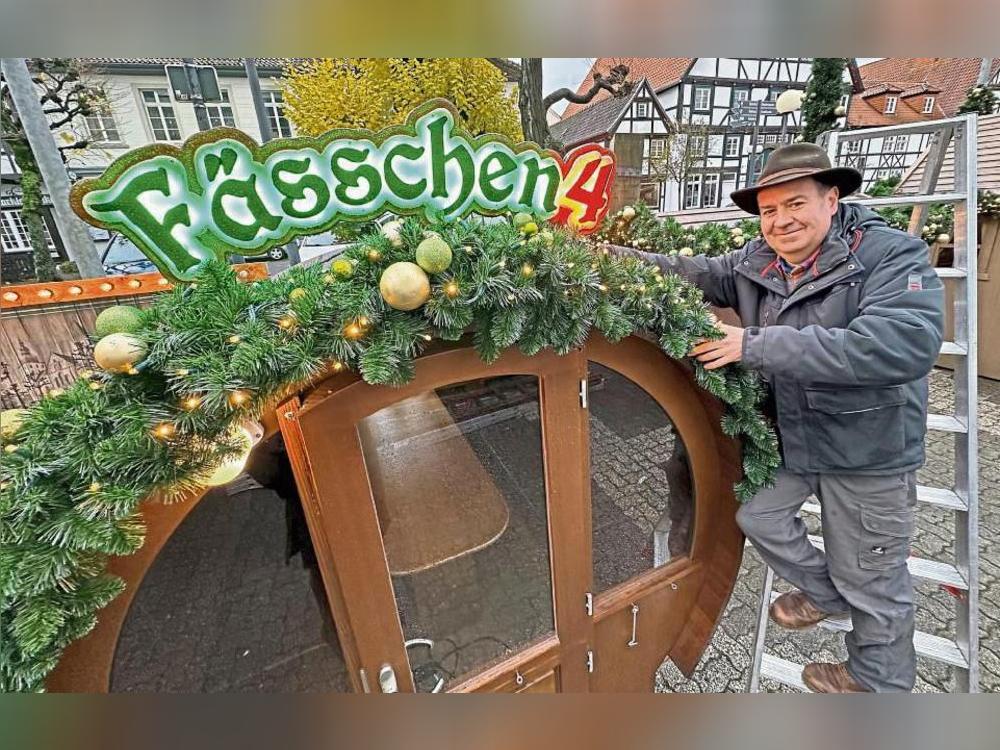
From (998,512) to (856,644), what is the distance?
10.8 ft

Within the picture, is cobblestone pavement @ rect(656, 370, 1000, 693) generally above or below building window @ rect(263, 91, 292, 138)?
below

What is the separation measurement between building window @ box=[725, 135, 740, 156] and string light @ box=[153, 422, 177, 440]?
19.5m

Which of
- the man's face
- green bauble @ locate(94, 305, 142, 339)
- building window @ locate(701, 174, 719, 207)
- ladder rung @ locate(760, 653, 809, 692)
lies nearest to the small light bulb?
green bauble @ locate(94, 305, 142, 339)

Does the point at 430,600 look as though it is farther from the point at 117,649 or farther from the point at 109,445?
the point at 109,445

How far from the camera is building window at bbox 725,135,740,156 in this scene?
15.8 m

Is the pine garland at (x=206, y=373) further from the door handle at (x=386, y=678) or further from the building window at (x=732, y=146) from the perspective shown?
the building window at (x=732, y=146)

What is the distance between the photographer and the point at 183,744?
2.94ft

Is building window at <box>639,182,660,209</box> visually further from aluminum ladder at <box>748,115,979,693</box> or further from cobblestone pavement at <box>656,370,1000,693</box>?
aluminum ladder at <box>748,115,979,693</box>

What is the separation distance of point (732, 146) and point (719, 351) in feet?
64.3

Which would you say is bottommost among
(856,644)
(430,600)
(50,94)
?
(856,644)

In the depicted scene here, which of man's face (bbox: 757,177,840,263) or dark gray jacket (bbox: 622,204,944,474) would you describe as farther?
man's face (bbox: 757,177,840,263)

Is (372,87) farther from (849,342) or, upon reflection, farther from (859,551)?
(859,551)
